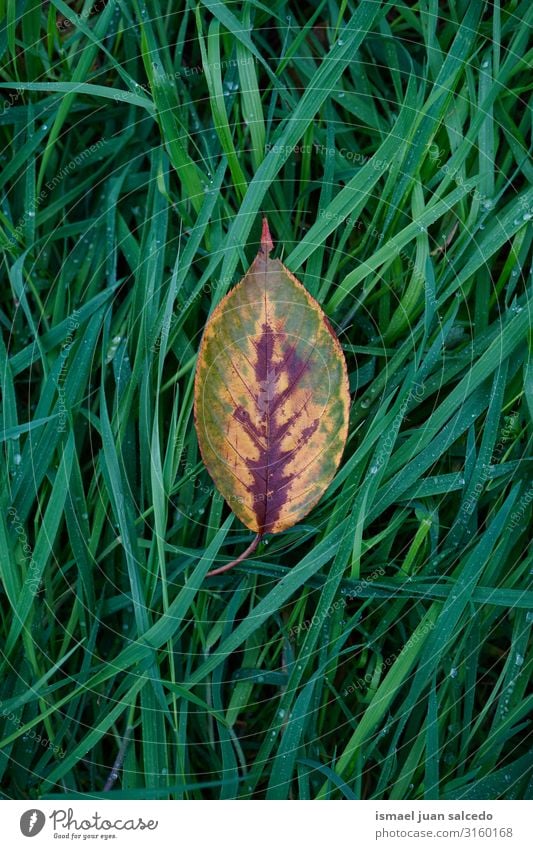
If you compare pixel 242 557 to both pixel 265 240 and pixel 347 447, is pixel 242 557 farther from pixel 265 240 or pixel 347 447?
pixel 265 240

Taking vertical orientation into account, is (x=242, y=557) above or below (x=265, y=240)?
below

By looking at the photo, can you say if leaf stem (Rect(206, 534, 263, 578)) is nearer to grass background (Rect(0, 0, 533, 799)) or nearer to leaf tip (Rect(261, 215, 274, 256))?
grass background (Rect(0, 0, 533, 799))

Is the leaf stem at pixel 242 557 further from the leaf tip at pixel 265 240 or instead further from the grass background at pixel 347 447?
the leaf tip at pixel 265 240

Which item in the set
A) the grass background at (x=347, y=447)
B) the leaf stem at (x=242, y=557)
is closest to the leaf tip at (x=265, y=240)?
the grass background at (x=347, y=447)

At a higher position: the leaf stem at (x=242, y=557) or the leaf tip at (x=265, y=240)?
the leaf tip at (x=265, y=240)

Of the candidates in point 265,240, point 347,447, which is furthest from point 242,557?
point 265,240

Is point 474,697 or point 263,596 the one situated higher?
point 263,596
